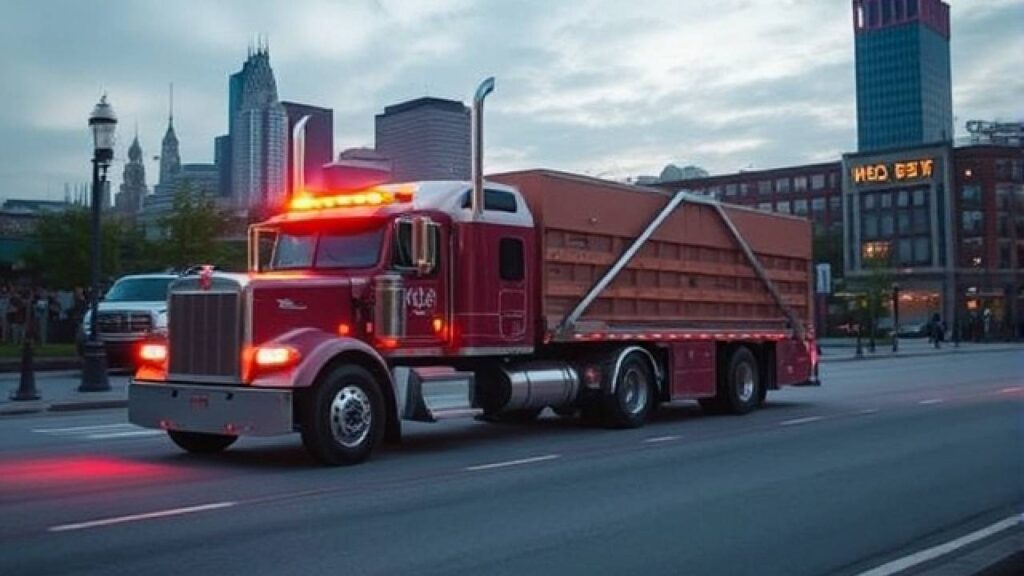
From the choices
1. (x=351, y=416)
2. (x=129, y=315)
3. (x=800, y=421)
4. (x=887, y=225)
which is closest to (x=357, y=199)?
(x=351, y=416)

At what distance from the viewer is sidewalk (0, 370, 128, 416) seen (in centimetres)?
1861

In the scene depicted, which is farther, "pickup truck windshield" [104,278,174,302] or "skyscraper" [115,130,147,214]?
"skyscraper" [115,130,147,214]

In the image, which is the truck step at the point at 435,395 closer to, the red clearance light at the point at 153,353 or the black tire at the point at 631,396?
the black tire at the point at 631,396

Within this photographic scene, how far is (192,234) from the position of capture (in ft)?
132

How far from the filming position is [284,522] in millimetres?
8328

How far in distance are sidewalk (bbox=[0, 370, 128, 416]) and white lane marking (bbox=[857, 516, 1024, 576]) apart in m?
15.0

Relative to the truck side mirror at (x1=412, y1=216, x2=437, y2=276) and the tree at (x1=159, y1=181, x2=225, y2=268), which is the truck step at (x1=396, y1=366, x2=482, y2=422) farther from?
the tree at (x1=159, y1=181, x2=225, y2=268)

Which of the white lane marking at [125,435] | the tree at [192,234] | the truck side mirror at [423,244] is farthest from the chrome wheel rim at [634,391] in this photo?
the tree at [192,234]

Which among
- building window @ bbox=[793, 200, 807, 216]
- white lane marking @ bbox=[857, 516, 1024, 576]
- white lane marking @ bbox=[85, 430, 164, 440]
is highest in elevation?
building window @ bbox=[793, 200, 807, 216]

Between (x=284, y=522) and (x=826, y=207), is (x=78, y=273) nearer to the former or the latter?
(x=284, y=522)

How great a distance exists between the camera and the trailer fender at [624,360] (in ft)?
48.8

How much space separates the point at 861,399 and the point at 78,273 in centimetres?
3208

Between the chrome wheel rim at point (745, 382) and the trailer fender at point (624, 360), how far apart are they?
81.1 inches

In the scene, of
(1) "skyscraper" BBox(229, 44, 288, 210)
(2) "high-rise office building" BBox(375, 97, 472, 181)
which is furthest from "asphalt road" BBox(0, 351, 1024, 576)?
(1) "skyscraper" BBox(229, 44, 288, 210)
